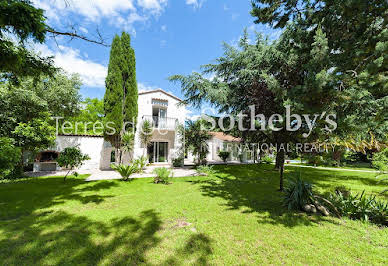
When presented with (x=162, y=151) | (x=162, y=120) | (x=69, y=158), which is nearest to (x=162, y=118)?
(x=162, y=120)

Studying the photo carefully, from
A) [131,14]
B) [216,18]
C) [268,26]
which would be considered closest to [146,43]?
[131,14]

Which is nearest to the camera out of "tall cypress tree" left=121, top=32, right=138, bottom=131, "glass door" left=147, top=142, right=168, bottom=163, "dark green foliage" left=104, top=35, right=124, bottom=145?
"dark green foliage" left=104, top=35, right=124, bottom=145

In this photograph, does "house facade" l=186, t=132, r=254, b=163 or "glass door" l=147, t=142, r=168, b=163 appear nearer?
"glass door" l=147, t=142, r=168, b=163

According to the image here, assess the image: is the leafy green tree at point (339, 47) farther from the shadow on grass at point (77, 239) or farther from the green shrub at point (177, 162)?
the green shrub at point (177, 162)

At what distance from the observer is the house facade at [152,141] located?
14.5 meters

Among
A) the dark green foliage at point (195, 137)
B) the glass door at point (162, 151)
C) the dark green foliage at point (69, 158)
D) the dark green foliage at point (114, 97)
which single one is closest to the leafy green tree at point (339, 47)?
the dark green foliage at point (69, 158)

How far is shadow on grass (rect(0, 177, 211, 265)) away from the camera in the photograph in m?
2.89

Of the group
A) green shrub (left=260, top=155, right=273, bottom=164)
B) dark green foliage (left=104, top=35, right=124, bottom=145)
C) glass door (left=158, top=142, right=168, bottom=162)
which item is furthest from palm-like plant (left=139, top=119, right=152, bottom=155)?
green shrub (left=260, top=155, right=273, bottom=164)

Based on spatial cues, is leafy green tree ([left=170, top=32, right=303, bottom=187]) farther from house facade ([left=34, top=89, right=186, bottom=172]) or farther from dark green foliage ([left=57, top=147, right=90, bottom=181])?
dark green foliage ([left=57, top=147, right=90, bottom=181])

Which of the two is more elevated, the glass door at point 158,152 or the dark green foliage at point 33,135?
the dark green foliage at point 33,135

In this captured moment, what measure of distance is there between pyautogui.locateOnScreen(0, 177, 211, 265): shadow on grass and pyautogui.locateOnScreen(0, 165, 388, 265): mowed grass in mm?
18

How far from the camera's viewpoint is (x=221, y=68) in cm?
1463

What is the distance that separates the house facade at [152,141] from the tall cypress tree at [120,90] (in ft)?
4.06

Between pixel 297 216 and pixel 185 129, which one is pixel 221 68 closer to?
pixel 185 129
